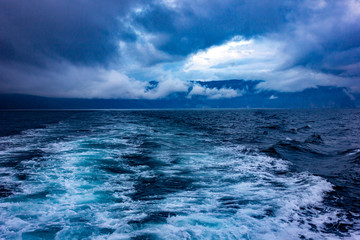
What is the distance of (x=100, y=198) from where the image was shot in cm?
716

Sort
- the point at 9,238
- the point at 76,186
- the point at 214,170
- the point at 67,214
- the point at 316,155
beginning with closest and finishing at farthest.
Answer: the point at 9,238, the point at 67,214, the point at 76,186, the point at 214,170, the point at 316,155

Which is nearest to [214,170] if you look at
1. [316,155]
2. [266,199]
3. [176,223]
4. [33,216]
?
[266,199]

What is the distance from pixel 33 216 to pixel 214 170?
762 centimetres

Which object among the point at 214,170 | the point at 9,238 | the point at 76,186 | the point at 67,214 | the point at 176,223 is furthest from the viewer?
the point at 214,170

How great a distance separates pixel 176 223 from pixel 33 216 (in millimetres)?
4005

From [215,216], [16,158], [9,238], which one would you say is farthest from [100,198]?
[16,158]

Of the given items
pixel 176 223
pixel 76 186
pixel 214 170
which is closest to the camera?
pixel 176 223

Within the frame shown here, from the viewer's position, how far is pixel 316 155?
48.1 ft

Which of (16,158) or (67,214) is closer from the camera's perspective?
(67,214)

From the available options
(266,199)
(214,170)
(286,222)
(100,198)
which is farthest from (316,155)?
(100,198)

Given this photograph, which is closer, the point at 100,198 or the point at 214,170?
the point at 100,198

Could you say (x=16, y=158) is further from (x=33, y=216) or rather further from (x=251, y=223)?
(x=251, y=223)

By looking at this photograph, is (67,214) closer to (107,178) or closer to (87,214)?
(87,214)

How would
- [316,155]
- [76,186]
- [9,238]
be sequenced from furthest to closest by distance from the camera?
[316,155], [76,186], [9,238]
